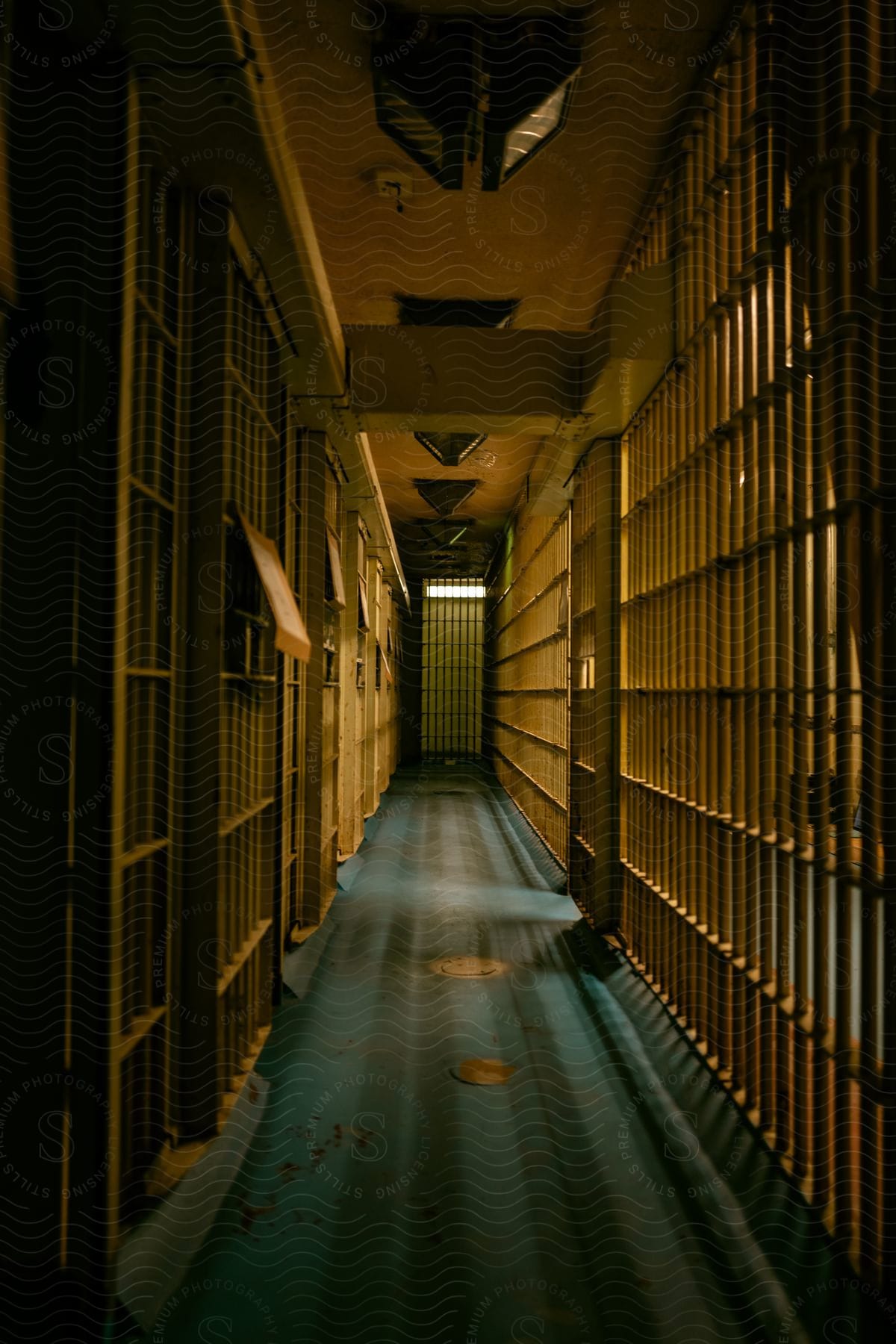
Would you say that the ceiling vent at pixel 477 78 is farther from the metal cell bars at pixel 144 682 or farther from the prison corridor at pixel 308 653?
the metal cell bars at pixel 144 682

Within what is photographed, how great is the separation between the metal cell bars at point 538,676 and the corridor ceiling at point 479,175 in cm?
177

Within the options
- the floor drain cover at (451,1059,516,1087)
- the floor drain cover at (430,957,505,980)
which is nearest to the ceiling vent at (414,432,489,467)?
the floor drain cover at (430,957,505,980)

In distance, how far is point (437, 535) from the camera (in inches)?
369

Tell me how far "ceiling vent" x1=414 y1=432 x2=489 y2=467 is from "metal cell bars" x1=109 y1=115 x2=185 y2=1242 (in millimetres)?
3416

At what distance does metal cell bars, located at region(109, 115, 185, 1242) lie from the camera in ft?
4.64

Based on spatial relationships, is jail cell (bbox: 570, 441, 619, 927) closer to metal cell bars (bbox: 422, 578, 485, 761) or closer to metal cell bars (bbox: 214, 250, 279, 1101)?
metal cell bars (bbox: 214, 250, 279, 1101)

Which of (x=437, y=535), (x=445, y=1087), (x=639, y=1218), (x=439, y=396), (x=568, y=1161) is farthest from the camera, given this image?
(x=437, y=535)

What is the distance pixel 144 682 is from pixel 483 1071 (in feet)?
5.09

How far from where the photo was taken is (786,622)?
1.86 m

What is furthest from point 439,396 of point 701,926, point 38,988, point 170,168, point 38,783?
point 38,988

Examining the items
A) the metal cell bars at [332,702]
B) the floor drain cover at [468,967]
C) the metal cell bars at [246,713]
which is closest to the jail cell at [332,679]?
the metal cell bars at [332,702]

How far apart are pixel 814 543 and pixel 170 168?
5.36ft

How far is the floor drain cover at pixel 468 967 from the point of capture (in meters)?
3.25

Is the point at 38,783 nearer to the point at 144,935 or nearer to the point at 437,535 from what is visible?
the point at 144,935
